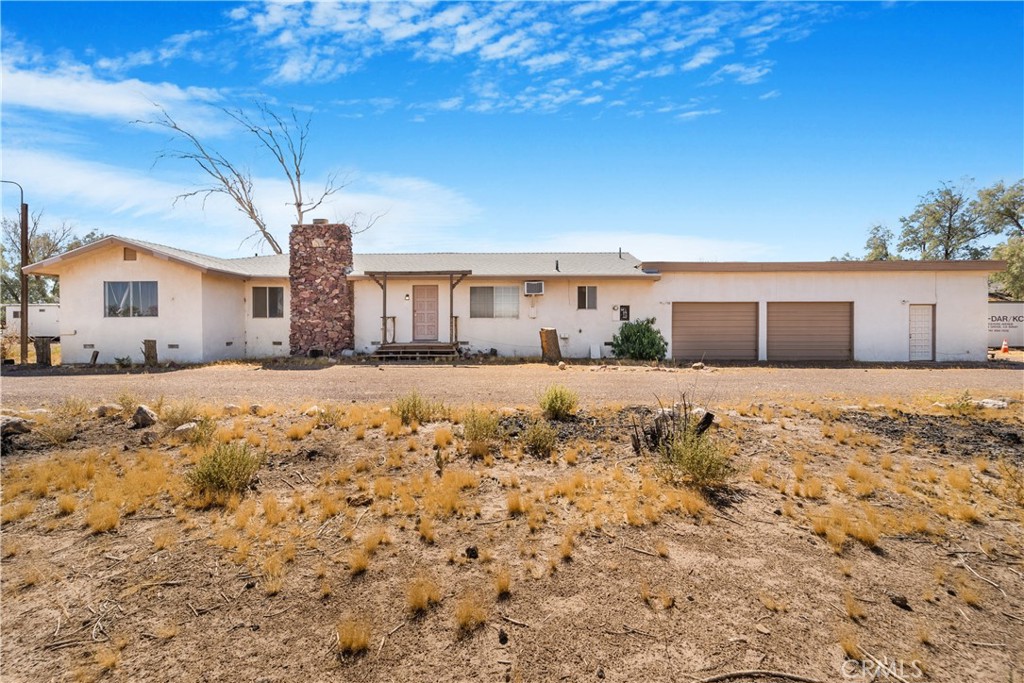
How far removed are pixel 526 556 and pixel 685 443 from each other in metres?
2.30

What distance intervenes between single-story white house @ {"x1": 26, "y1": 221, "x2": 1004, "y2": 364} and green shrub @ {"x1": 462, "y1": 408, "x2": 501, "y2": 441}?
1098cm

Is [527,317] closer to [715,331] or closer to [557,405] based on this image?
[715,331]

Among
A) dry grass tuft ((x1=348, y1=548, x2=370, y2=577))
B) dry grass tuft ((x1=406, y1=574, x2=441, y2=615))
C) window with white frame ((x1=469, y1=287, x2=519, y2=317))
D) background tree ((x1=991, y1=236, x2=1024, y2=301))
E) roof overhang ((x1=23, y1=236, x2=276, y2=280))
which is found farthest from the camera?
background tree ((x1=991, y1=236, x2=1024, y2=301))

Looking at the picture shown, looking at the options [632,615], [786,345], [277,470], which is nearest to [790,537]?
[632,615]

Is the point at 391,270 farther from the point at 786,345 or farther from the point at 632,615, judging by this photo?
the point at 632,615

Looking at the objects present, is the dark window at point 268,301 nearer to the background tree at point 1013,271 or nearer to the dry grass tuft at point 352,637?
the dry grass tuft at point 352,637

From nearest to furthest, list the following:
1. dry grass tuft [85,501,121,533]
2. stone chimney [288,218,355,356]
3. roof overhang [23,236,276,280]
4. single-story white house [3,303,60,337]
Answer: dry grass tuft [85,501,121,533], roof overhang [23,236,276,280], stone chimney [288,218,355,356], single-story white house [3,303,60,337]

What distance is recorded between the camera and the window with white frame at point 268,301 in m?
19.1

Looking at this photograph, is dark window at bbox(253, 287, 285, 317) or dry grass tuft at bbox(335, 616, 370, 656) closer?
dry grass tuft at bbox(335, 616, 370, 656)

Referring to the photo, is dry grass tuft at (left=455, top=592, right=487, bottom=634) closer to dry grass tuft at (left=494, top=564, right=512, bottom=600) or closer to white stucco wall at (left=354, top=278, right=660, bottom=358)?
dry grass tuft at (left=494, top=564, right=512, bottom=600)

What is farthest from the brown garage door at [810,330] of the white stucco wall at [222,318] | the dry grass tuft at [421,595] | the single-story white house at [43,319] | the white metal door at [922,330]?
the single-story white house at [43,319]

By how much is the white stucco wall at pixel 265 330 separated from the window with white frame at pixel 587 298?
10.4 metres

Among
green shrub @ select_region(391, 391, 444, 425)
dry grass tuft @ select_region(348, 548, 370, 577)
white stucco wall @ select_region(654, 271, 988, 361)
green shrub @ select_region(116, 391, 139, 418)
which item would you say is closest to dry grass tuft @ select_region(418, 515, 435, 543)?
dry grass tuft @ select_region(348, 548, 370, 577)

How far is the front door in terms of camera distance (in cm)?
1873
